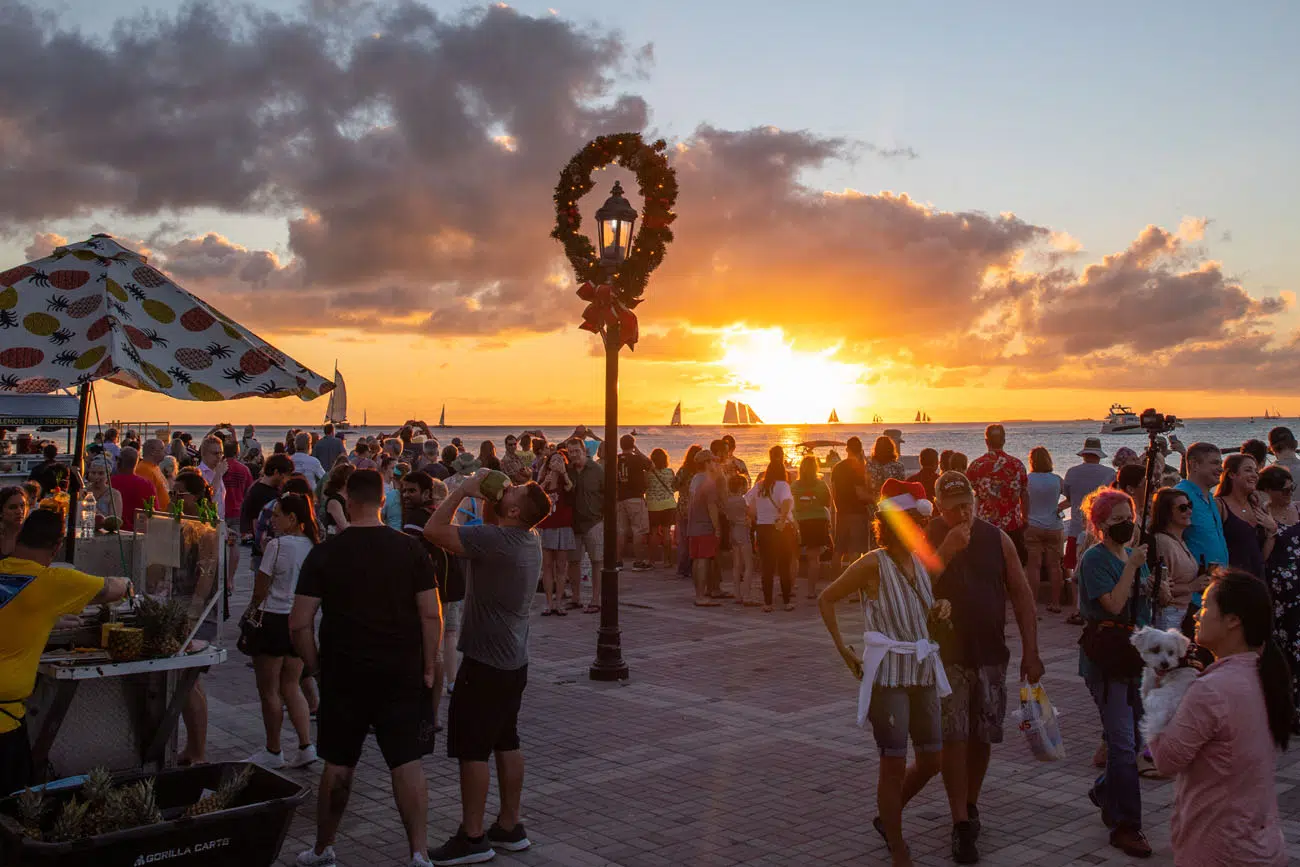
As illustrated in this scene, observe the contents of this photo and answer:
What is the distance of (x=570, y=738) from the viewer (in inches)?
324

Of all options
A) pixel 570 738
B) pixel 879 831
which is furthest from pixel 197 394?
pixel 879 831

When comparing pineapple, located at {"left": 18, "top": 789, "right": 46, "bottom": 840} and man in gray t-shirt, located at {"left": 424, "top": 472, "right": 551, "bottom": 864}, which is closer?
pineapple, located at {"left": 18, "top": 789, "right": 46, "bottom": 840}

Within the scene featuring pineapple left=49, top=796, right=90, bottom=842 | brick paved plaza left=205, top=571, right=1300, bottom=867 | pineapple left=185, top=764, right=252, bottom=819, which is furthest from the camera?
brick paved plaza left=205, top=571, right=1300, bottom=867

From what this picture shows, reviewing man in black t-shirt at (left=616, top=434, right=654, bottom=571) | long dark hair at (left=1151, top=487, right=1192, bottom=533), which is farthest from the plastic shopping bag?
man in black t-shirt at (left=616, top=434, right=654, bottom=571)

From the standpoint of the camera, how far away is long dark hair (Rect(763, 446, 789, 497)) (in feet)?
46.6

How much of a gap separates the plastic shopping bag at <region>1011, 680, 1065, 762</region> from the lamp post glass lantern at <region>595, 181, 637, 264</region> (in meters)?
6.22

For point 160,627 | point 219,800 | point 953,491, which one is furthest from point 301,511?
point 953,491

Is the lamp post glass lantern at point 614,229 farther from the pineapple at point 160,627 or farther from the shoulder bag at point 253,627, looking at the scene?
the pineapple at point 160,627

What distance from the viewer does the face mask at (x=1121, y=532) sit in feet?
20.0

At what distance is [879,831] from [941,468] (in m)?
9.21

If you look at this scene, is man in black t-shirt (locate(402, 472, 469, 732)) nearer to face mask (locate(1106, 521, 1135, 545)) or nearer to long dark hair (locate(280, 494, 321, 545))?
long dark hair (locate(280, 494, 321, 545))

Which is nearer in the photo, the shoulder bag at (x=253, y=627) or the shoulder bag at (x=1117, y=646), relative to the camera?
the shoulder bag at (x=1117, y=646)

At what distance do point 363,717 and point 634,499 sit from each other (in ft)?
39.4

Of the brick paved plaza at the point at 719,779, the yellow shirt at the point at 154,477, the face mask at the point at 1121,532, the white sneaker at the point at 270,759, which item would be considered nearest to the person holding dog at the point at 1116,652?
the face mask at the point at 1121,532
